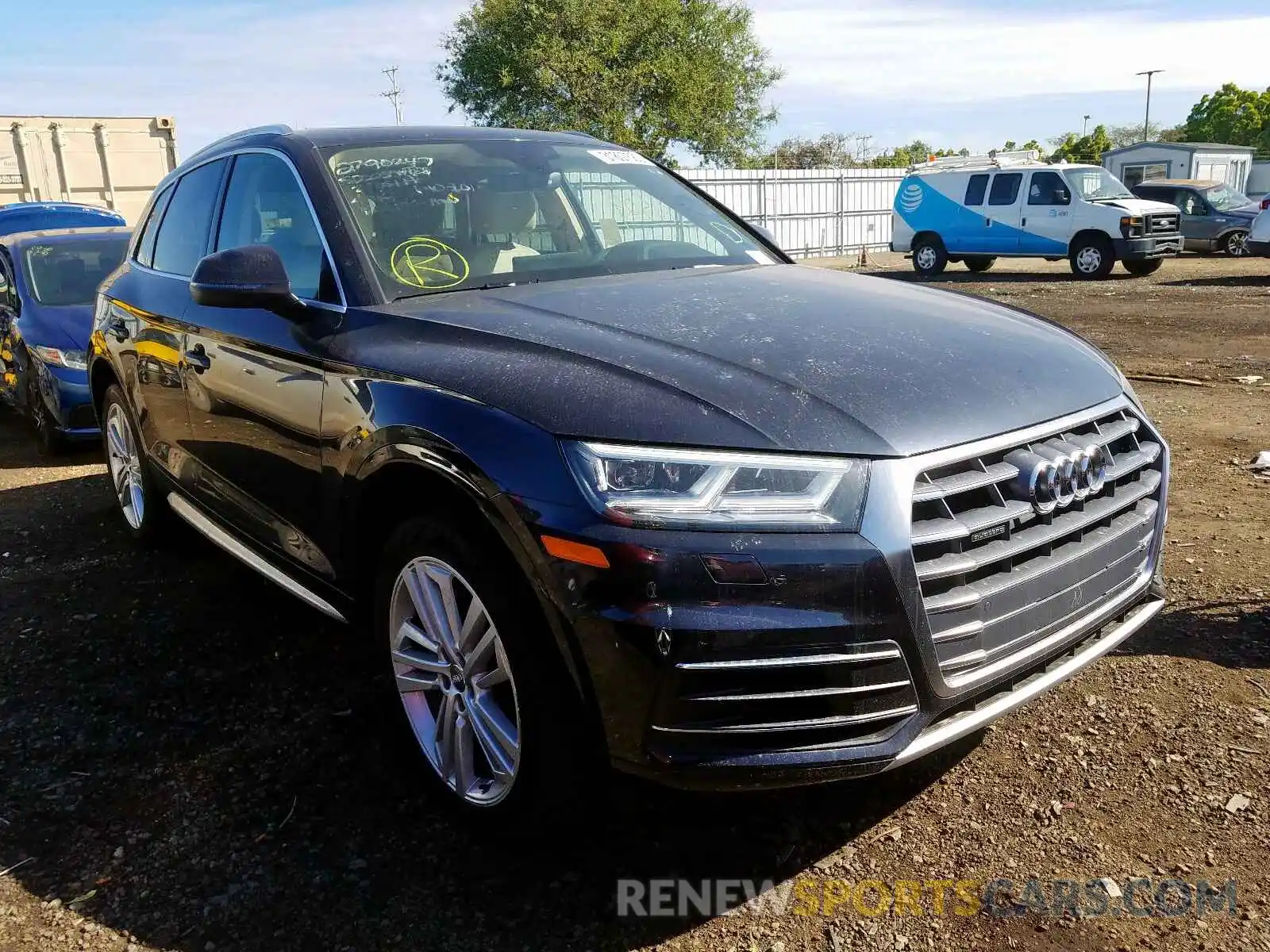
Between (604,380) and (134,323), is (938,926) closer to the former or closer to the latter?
(604,380)

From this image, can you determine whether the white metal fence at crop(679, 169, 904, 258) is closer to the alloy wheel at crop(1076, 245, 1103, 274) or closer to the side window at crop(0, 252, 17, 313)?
the alloy wheel at crop(1076, 245, 1103, 274)

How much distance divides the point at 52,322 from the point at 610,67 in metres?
27.5

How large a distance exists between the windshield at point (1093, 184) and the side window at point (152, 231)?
56.2 feet

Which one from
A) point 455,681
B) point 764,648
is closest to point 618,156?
point 455,681

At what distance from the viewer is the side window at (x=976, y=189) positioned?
1947 cm

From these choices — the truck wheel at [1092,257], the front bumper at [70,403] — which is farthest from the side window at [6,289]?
the truck wheel at [1092,257]

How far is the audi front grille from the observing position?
2129mm

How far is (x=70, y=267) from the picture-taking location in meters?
8.09

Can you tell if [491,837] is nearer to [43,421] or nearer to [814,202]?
[43,421]

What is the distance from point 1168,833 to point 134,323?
4.18 meters

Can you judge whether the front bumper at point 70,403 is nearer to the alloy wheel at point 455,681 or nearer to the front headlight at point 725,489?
the alloy wheel at point 455,681

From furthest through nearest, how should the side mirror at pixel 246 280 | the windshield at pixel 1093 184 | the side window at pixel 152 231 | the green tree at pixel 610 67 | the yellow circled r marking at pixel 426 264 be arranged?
the green tree at pixel 610 67, the windshield at pixel 1093 184, the side window at pixel 152 231, the yellow circled r marking at pixel 426 264, the side mirror at pixel 246 280

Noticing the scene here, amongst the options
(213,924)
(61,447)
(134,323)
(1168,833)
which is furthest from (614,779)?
(61,447)

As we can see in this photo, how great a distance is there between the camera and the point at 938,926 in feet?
7.50
